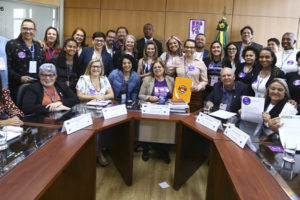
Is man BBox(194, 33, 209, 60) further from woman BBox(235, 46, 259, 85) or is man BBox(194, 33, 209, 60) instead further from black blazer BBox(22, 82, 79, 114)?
black blazer BBox(22, 82, 79, 114)

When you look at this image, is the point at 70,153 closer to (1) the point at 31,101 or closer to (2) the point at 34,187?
(2) the point at 34,187

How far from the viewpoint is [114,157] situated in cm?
280

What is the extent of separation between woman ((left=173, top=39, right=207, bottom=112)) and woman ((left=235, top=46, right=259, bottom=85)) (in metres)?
0.45

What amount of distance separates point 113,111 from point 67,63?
1.29 metres

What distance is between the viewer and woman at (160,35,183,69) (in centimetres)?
342

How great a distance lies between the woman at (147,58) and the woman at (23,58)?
1.32 metres

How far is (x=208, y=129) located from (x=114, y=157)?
1.30 m

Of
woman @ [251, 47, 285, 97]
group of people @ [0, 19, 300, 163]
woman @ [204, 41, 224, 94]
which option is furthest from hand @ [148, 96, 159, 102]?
woman @ [251, 47, 285, 97]

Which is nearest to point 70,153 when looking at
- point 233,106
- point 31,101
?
point 31,101

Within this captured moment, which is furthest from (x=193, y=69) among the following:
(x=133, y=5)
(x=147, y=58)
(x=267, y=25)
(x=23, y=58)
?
(x=267, y=25)

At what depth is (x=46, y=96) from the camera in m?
2.29

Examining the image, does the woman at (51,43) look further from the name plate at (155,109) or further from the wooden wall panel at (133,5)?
the wooden wall panel at (133,5)

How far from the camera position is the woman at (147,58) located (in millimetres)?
3342

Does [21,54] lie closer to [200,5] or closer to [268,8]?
[200,5]
